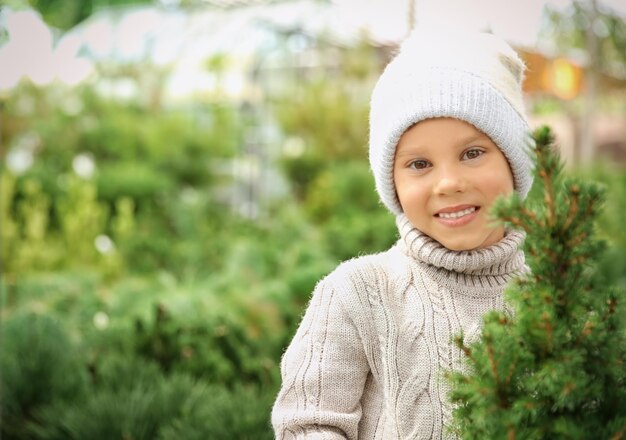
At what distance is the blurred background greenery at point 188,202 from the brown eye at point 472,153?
39 cm

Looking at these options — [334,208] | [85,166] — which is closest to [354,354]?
[334,208]

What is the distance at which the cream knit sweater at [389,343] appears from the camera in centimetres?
154

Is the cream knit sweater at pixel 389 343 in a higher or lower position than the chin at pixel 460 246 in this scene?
lower

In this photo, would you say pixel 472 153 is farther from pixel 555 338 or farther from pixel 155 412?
pixel 155 412

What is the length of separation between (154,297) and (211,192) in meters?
4.82

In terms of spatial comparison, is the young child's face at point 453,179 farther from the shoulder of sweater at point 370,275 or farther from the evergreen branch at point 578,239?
the evergreen branch at point 578,239

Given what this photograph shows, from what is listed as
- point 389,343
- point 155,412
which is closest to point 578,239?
point 389,343

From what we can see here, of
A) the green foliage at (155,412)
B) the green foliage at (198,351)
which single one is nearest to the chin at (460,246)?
the green foliage at (155,412)

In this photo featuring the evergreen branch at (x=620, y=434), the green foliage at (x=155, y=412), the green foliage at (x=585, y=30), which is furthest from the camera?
the green foliage at (x=585, y=30)

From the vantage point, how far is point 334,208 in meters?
8.09

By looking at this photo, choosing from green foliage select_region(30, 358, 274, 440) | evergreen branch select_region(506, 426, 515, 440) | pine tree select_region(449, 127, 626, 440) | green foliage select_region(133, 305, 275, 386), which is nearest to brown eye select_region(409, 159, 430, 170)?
pine tree select_region(449, 127, 626, 440)

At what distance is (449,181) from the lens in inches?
59.8

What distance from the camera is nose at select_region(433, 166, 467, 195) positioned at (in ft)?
4.99

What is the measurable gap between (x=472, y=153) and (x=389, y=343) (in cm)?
38
